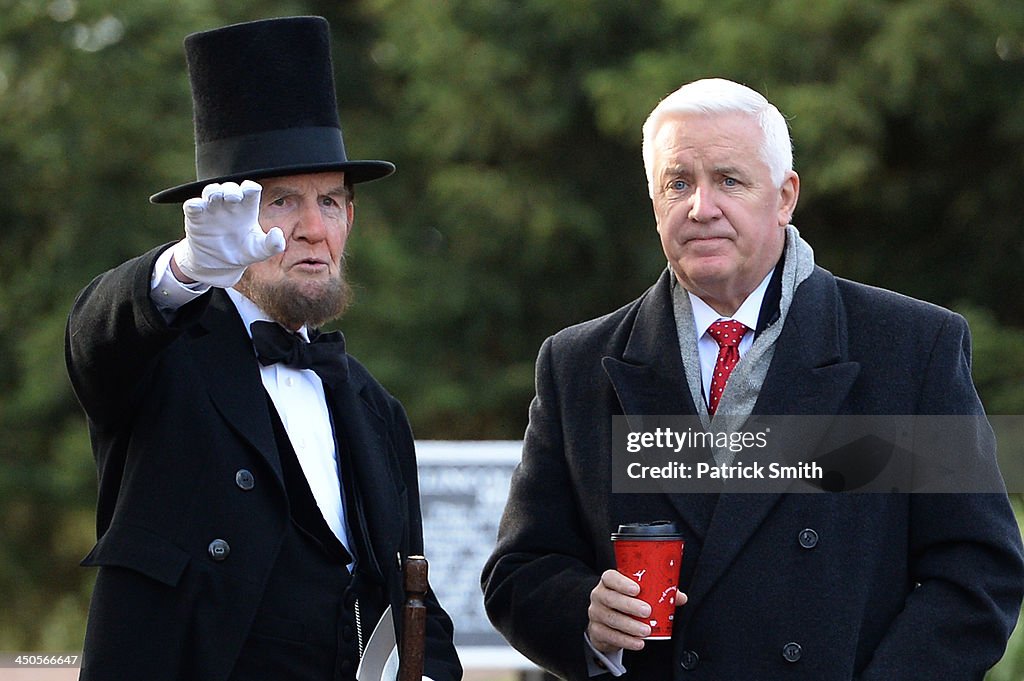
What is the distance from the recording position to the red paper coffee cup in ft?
10.4

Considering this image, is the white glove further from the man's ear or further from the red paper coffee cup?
the man's ear

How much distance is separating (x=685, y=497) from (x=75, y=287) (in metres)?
8.18

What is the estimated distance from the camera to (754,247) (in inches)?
141

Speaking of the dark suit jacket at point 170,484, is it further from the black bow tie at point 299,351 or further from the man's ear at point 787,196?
the man's ear at point 787,196

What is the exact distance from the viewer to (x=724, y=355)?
11.9 ft

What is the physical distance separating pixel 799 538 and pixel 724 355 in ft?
1.53

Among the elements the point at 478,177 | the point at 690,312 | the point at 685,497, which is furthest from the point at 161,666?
the point at 478,177

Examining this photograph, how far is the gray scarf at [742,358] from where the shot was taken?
354cm

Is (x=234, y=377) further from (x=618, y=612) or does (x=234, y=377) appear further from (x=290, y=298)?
(x=618, y=612)

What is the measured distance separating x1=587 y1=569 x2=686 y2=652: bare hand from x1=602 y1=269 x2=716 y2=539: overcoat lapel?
0.86 ft

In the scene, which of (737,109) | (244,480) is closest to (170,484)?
(244,480)

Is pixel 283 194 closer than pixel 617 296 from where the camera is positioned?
Yes

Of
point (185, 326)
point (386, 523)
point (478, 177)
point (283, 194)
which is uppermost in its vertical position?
point (478, 177)

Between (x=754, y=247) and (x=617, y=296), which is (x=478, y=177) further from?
(x=754, y=247)
